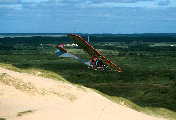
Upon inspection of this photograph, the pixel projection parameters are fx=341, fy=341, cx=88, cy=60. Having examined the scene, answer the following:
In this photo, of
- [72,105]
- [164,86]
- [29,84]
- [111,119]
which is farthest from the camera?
[164,86]

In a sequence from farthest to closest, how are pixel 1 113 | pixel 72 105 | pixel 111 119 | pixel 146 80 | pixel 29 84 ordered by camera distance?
pixel 146 80, pixel 29 84, pixel 72 105, pixel 111 119, pixel 1 113

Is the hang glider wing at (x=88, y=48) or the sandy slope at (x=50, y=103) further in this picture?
the hang glider wing at (x=88, y=48)

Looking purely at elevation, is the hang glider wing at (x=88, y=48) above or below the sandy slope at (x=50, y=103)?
above

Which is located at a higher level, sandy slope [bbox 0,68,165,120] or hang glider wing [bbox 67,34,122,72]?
hang glider wing [bbox 67,34,122,72]

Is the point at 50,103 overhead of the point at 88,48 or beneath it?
beneath

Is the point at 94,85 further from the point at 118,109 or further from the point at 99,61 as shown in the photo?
the point at 118,109

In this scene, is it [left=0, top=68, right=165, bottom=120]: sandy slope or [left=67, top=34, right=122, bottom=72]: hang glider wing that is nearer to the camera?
[left=0, top=68, right=165, bottom=120]: sandy slope

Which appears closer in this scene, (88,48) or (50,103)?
(50,103)

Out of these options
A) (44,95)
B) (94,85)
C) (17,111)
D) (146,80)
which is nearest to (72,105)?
(44,95)
